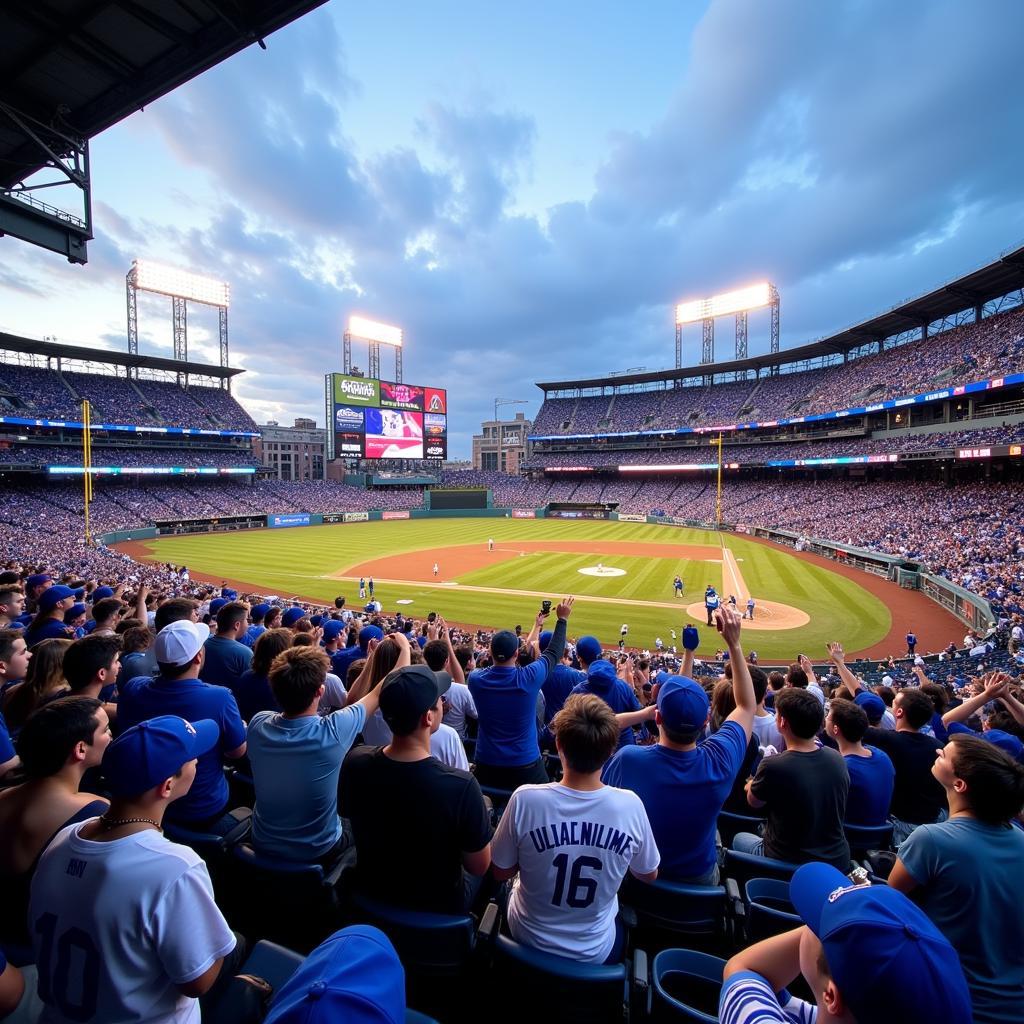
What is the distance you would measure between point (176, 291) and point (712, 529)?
7012 centimetres

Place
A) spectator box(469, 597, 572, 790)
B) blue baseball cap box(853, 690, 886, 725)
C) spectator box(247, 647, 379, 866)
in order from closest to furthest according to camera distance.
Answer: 1. spectator box(247, 647, 379, 866)
2. spectator box(469, 597, 572, 790)
3. blue baseball cap box(853, 690, 886, 725)

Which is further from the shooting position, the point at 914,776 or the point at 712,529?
the point at 712,529

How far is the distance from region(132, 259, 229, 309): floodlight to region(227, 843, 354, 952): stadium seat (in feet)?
255

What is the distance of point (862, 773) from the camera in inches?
172

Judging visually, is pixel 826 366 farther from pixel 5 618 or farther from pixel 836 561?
pixel 5 618

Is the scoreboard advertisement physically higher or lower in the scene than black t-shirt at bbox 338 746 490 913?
higher

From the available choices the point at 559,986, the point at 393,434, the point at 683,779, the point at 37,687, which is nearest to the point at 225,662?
the point at 37,687

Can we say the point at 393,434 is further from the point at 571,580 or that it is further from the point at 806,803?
the point at 806,803

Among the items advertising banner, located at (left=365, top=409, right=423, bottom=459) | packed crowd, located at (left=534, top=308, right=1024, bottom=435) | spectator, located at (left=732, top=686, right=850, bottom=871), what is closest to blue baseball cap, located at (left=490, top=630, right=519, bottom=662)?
spectator, located at (left=732, top=686, right=850, bottom=871)

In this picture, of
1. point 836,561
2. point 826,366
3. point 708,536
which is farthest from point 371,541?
point 826,366

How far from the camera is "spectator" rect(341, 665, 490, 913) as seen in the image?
280 cm

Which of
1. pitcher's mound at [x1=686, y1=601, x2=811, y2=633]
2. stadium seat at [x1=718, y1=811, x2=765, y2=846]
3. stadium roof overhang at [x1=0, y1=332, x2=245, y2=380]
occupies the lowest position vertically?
pitcher's mound at [x1=686, y1=601, x2=811, y2=633]

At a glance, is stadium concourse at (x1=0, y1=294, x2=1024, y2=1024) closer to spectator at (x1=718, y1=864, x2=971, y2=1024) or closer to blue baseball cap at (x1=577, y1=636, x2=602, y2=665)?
spectator at (x1=718, y1=864, x2=971, y2=1024)

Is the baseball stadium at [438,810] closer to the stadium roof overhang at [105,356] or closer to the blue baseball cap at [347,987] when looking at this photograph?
the blue baseball cap at [347,987]
